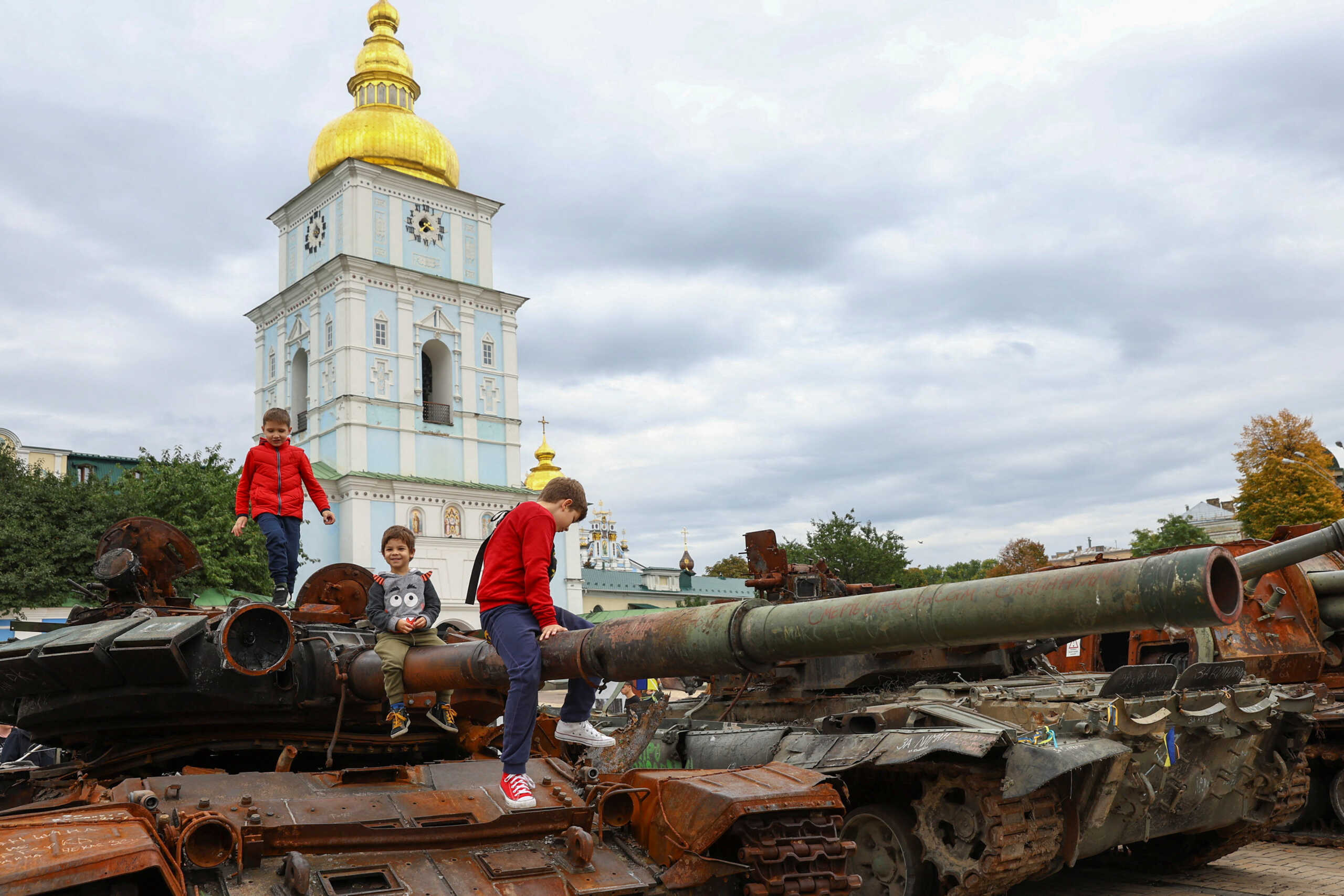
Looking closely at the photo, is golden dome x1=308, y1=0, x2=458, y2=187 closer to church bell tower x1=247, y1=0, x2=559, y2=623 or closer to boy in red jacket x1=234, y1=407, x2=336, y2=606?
church bell tower x1=247, y1=0, x2=559, y2=623

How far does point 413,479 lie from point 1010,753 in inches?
1343

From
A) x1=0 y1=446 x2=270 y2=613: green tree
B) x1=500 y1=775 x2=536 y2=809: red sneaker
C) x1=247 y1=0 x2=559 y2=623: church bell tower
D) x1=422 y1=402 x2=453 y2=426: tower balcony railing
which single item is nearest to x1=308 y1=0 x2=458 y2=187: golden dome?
x1=247 y1=0 x2=559 y2=623: church bell tower

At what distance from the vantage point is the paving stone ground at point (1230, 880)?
9.09 meters

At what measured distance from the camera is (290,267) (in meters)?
43.5

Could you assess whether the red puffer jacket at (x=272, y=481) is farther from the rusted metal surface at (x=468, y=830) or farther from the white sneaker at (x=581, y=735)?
the white sneaker at (x=581, y=735)

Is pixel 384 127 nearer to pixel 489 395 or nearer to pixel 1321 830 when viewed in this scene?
pixel 489 395

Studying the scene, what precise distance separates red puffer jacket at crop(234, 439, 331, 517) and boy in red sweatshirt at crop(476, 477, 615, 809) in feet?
10.2

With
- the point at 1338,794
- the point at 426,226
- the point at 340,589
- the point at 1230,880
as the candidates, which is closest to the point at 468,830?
the point at 340,589

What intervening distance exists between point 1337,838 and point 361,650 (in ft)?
32.2

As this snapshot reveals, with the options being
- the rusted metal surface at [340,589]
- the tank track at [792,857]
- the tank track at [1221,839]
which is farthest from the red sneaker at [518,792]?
the tank track at [1221,839]

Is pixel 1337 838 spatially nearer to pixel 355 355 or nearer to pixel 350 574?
pixel 350 574

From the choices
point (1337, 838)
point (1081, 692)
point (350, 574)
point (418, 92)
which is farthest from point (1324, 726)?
point (418, 92)

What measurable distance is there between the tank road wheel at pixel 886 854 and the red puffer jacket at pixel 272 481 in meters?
4.31

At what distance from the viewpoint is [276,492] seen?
806 cm
